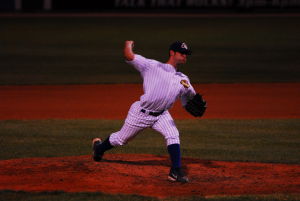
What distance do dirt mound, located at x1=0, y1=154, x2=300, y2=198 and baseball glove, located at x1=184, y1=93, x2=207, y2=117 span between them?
792mm

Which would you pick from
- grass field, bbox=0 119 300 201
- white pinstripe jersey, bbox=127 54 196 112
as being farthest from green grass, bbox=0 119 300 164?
white pinstripe jersey, bbox=127 54 196 112

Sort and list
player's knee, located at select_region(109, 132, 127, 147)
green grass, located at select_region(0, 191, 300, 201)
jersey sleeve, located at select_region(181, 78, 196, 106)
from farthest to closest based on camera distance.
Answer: player's knee, located at select_region(109, 132, 127, 147), jersey sleeve, located at select_region(181, 78, 196, 106), green grass, located at select_region(0, 191, 300, 201)

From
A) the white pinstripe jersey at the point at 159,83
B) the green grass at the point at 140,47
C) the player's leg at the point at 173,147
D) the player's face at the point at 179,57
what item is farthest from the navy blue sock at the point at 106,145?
the green grass at the point at 140,47

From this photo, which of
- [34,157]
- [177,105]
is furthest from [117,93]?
[34,157]

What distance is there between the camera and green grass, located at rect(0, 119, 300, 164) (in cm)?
988

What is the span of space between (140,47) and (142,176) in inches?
688

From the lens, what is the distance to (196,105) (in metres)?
8.00

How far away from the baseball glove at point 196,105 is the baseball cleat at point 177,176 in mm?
678

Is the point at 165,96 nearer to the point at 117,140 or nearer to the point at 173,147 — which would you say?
the point at 173,147

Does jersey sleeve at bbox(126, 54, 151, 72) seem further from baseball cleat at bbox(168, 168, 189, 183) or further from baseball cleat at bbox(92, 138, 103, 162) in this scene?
baseball cleat at bbox(92, 138, 103, 162)

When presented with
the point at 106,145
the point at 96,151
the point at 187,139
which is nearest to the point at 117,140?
the point at 106,145

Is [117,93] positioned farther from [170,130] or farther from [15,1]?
[15,1]

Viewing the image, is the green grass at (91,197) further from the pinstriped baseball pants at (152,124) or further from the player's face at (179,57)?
the player's face at (179,57)

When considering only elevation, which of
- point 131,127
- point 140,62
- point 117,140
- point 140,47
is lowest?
point 140,47
